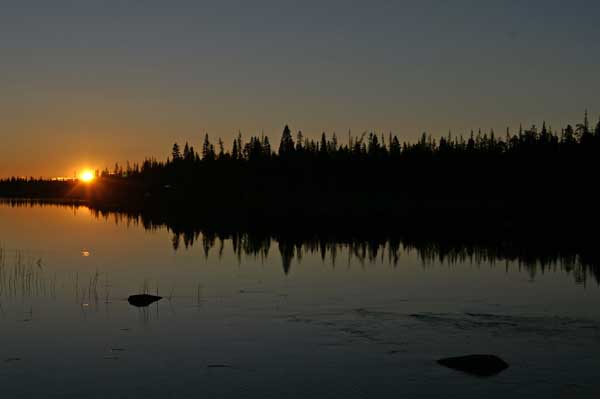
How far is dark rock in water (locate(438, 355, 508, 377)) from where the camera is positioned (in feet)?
69.4

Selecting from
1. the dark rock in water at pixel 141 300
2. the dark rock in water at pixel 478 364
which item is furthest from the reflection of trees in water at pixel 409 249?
the dark rock in water at pixel 478 364

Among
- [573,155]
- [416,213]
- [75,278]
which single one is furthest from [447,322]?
[573,155]

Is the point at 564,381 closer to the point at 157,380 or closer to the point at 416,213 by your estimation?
the point at 157,380

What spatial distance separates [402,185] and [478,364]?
13250 centimetres

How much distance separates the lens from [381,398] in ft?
63.5

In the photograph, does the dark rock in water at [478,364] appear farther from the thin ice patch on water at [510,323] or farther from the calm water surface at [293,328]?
the thin ice patch on water at [510,323]

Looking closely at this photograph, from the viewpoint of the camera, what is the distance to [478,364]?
69.9 ft

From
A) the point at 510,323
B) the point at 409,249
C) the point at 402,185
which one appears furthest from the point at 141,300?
the point at 402,185

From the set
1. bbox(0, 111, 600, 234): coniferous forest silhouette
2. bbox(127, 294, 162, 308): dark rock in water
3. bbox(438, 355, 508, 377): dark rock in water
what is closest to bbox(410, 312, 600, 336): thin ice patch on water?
bbox(438, 355, 508, 377): dark rock in water

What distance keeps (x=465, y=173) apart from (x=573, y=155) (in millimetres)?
21984

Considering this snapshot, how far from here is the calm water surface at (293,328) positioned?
20484 mm

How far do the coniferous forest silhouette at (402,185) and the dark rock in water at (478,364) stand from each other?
59730 mm

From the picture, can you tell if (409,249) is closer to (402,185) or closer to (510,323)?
(510,323)

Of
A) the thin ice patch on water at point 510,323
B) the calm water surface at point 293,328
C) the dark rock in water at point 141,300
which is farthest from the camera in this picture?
the dark rock in water at point 141,300
